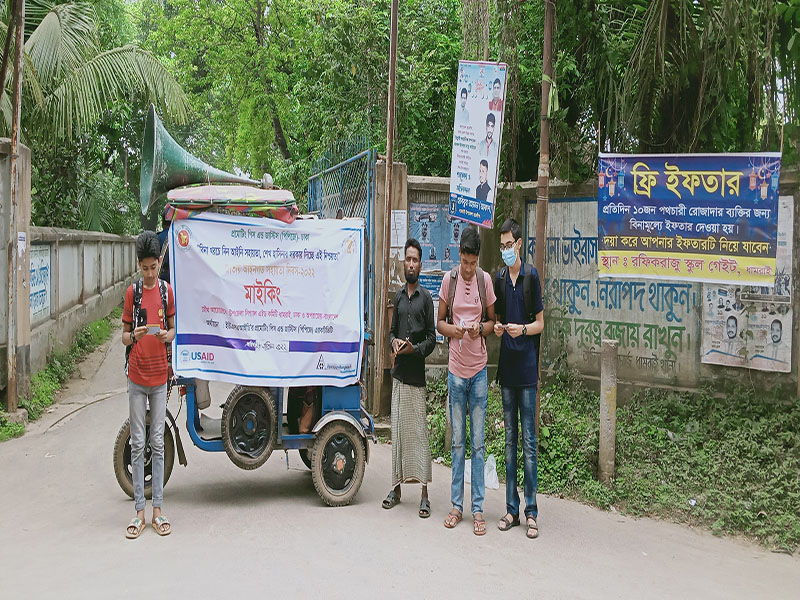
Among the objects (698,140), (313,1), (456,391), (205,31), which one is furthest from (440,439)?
(205,31)

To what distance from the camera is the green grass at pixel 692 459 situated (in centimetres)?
575

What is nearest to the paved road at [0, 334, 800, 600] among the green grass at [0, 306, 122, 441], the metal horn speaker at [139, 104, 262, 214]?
the green grass at [0, 306, 122, 441]

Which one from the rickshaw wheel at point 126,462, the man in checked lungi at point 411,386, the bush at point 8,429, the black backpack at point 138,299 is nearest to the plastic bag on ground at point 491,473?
the man in checked lungi at point 411,386

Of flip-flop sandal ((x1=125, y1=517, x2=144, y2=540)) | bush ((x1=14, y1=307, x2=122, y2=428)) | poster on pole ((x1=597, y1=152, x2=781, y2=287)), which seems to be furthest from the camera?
bush ((x1=14, y1=307, x2=122, y2=428))

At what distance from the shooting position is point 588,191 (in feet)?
27.1

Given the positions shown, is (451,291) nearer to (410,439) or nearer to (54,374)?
(410,439)

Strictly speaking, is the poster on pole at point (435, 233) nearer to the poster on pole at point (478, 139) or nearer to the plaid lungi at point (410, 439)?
the poster on pole at point (478, 139)

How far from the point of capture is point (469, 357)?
558 centimetres

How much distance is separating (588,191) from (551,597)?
499cm

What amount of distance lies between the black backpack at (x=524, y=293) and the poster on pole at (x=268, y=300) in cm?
112

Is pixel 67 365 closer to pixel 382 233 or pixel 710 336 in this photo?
pixel 382 233

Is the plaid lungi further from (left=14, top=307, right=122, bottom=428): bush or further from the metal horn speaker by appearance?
(left=14, top=307, right=122, bottom=428): bush

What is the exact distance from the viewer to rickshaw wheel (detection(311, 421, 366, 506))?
5898mm

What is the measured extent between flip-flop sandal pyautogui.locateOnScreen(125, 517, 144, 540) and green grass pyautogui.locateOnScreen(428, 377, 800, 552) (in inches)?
121
